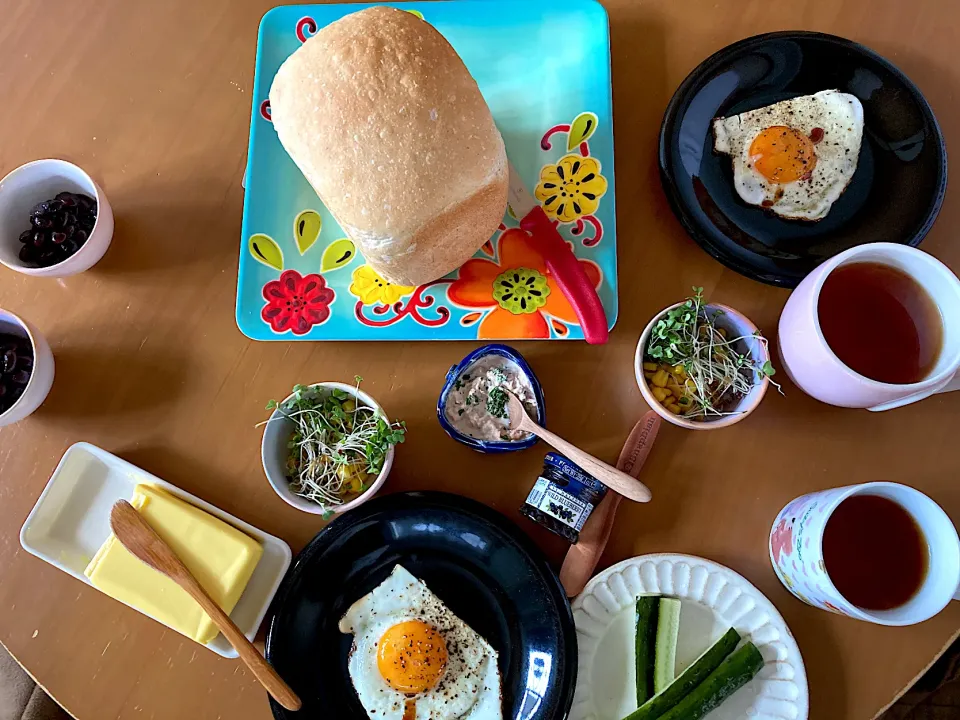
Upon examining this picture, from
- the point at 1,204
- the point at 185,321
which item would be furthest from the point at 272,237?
the point at 1,204

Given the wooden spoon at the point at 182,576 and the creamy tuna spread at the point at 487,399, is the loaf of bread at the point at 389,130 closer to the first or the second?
the creamy tuna spread at the point at 487,399

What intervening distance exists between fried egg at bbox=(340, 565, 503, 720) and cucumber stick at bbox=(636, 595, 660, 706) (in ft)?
0.74

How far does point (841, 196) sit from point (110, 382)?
1.32m

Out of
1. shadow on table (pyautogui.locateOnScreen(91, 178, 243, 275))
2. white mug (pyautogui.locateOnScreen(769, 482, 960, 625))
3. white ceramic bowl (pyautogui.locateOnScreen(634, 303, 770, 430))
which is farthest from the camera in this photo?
shadow on table (pyautogui.locateOnScreen(91, 178, 243, 275))

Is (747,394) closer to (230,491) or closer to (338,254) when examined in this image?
(338,254)

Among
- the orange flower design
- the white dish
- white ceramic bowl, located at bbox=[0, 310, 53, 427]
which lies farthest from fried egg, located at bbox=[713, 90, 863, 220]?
white ceramic bowl, located at bbox=[0, 310, 53, 427]

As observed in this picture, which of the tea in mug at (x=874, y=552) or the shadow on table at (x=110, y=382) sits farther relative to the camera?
the shadow on table at (x=110, y=382)

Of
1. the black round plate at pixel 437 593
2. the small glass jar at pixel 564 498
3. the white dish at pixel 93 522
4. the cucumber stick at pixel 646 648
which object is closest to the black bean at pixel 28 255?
the white dish at pixel 93 522

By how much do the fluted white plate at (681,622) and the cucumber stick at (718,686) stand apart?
39mm

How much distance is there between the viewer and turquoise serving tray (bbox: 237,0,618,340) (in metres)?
1.11

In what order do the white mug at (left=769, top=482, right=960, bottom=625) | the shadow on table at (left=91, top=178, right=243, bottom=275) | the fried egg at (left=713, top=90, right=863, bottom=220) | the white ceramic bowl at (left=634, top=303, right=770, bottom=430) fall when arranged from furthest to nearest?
the shadow on table at (left=91, top=178, right=243, bottom=275)
the fried egg at (left=713, top=90, right=863, bottom=220)
the white ceramic bowl at (left=634, top=303, right=770, bottom=430)
the white mug at (left=769, top=482, right=960, bottom=625)

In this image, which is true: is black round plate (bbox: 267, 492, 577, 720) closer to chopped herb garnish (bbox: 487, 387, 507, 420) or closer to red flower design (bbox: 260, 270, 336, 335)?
chopped herb garnish (bbox: 487, 387, 507, 420)

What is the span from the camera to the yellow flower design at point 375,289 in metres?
1.12

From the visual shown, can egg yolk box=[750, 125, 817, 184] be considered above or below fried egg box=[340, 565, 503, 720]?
above
